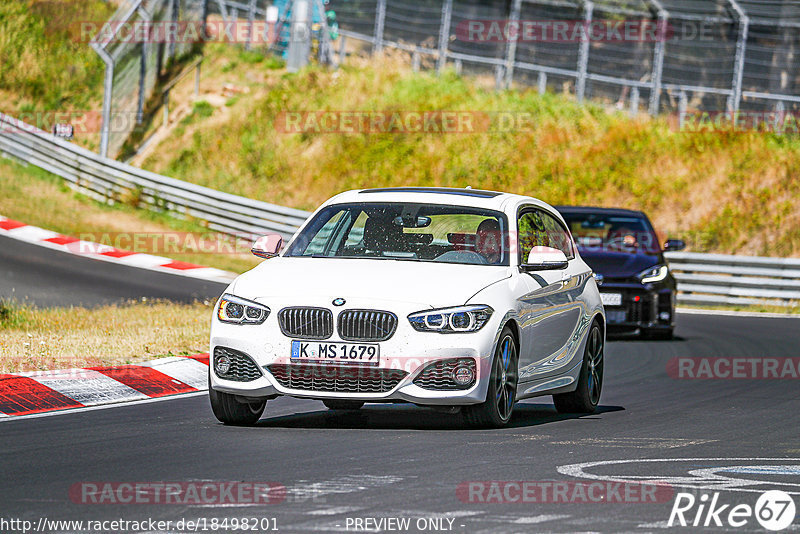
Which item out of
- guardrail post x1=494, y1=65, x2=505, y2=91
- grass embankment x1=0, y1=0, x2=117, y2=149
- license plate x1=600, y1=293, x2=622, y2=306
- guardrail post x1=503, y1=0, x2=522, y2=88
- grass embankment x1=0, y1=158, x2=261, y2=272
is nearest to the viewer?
license plate x1=600, y1=293, x2=622, y2=306

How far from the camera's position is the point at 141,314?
55.6 ft

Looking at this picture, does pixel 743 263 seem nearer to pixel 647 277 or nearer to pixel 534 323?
pixel 647 277

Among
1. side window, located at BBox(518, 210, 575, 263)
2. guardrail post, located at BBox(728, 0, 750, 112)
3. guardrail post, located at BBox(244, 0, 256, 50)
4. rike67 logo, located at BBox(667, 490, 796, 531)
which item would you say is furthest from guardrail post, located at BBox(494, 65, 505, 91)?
rike67 logo, located at BBox(667, 490, 796, 531)

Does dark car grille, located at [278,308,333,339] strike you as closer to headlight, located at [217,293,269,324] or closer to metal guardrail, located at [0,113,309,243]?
headlight, located at [217,293,269,324]

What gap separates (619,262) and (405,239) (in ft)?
27.7

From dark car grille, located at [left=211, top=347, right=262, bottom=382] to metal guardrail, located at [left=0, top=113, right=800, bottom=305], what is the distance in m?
18.2

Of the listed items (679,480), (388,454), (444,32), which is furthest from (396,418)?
(444,32)

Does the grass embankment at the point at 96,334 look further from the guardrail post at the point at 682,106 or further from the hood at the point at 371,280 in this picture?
the guardrail post at the point at 682,106

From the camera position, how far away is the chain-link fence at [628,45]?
1182 inches

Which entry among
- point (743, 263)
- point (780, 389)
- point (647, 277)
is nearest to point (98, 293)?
point (647, 277)

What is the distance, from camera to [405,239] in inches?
393

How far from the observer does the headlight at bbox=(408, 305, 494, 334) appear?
890 centimetres

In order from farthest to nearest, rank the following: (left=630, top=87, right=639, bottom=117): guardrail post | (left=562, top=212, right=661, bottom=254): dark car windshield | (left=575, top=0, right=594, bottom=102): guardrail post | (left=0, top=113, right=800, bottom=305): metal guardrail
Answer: (left=630, top=87, right=639, bottom=117): guardrail post < (left=575, top=0, right=594, bottom=102): guardrail post < (left=0, top=113, right=800, bottom=305): metal guardrail < (left=562, top=212, right=661, bottom=254): dark car windshield

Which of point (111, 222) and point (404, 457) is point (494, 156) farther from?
point (404, 457)
